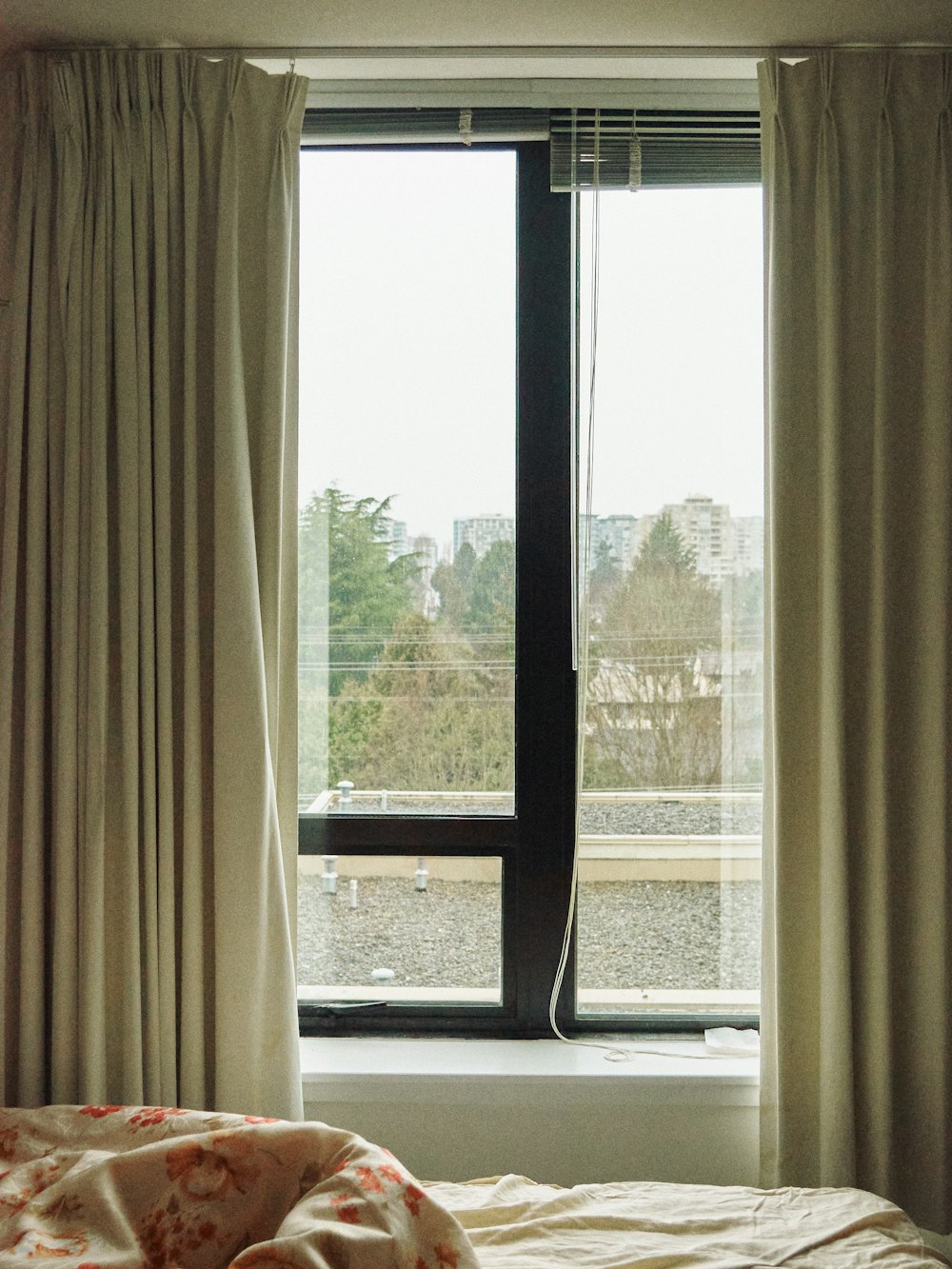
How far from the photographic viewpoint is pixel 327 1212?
1137 millimetres

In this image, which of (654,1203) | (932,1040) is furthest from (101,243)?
(932,1040)

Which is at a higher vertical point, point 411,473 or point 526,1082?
point 411,473

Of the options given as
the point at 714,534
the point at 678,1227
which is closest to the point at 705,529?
the point at 714,534

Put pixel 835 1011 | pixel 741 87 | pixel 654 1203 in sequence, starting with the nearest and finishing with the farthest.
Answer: pixel 654 1203
pixel 835 1011
pixel 741 87

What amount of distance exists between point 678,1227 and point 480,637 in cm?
118

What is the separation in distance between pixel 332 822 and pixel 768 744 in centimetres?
96

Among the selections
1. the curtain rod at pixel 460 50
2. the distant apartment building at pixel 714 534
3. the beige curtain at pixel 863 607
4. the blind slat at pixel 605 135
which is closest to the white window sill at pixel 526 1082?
the beige curtain at pixel 863 607

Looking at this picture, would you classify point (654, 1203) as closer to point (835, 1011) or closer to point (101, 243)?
point (835, 1011)

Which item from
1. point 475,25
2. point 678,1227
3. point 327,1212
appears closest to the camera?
point 327,1212

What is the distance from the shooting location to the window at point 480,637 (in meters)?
2.13

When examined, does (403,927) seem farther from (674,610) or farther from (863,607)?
(863,607)

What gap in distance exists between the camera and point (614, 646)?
2.14 metres

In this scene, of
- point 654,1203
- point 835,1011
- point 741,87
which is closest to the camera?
point 654,1203

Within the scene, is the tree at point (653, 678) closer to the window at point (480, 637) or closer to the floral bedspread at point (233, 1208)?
the window at point (480, 637)
